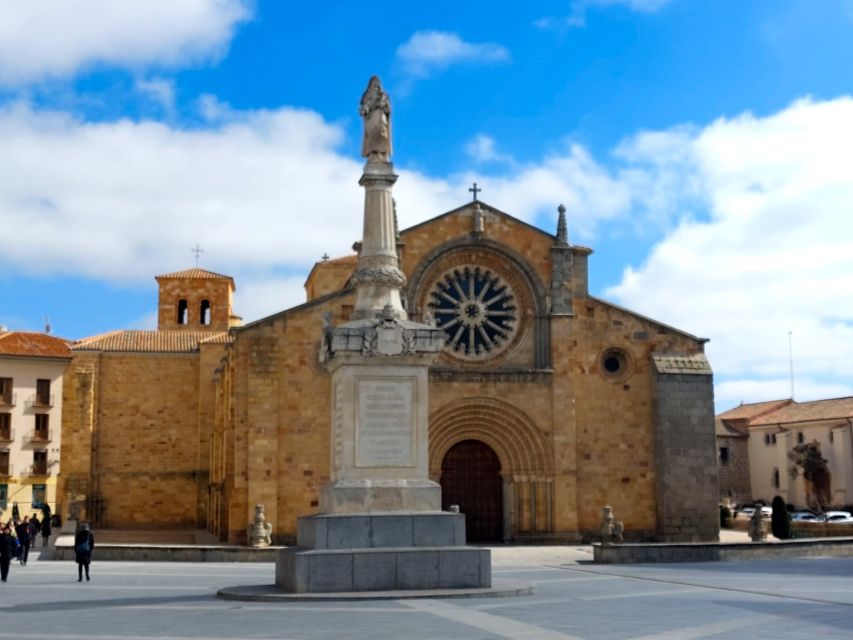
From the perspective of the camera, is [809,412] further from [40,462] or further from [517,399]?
[40,462]

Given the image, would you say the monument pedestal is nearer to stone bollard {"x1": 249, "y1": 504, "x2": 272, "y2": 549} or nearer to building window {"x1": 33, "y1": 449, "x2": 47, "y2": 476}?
stone bollard {"x1": 249, "y1": 504, "x2": 272, "y2": 549}

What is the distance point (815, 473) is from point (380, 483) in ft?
184

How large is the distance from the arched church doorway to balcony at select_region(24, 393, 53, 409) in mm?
26574

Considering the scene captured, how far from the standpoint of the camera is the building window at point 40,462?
51.8 m

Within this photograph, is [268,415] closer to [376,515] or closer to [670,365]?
[670,365]

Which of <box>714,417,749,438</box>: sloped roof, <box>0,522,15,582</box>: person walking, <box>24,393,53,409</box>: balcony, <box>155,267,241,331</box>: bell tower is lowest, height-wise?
<box>0,522,15,582</box>: person walking

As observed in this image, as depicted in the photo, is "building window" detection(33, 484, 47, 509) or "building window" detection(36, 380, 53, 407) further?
"building window" detection(36, 380, 53, 407)

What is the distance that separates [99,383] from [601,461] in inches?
905

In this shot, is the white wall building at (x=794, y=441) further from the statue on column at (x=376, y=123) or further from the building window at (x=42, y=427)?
the statue on column at (x=376, y=123)

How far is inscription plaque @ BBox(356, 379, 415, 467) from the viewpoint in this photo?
15633 millimetres

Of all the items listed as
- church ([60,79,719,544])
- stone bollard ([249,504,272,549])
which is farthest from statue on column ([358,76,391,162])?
church ([60,79,719,544])

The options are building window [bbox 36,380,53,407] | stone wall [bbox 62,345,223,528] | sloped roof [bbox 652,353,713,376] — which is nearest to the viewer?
sloped roof [bbox 652,353,713,376]

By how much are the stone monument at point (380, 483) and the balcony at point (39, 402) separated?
40.1 metres

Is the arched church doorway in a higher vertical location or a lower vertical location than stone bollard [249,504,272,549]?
higher
